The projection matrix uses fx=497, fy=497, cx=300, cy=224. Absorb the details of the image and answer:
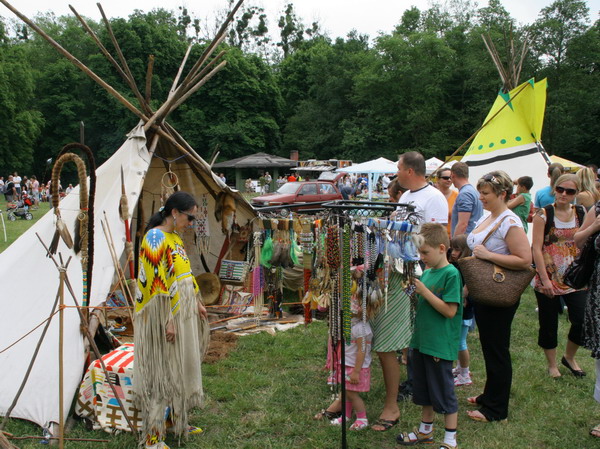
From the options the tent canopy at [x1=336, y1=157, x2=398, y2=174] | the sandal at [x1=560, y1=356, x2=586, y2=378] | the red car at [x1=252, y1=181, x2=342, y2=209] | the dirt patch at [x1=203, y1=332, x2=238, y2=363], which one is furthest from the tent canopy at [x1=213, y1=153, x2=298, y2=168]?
the sandal at [x1=560, y1=356, x2=586, y2=378]

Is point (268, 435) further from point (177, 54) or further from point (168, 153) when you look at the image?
point (177, 54)

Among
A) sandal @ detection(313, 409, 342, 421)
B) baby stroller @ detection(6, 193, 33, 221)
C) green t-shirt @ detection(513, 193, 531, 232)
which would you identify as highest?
green t-shirt @ detection(513, 193, 531, 232)

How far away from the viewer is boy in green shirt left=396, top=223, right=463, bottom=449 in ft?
10.1

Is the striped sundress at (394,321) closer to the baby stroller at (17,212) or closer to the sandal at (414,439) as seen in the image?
the sandal at (414,439)

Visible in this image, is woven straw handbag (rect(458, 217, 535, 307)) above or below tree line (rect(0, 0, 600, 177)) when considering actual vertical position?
below

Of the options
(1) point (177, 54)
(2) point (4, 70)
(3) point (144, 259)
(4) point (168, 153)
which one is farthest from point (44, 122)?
(3) point (144, 259)

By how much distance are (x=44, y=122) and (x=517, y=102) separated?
33750mm

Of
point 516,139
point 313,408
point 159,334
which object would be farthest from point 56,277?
point 516,139

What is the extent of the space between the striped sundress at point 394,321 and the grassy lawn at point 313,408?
0.67 meters

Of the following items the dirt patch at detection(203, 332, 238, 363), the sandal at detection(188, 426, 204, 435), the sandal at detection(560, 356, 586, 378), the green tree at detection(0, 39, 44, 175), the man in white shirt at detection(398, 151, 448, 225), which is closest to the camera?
the sandal at detection(188, 426, 204, 435)

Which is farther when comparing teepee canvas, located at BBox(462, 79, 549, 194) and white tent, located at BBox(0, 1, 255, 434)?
teepee canvas, located at BBox(462, 79, 549, 194)

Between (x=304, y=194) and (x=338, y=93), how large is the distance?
1005 inches

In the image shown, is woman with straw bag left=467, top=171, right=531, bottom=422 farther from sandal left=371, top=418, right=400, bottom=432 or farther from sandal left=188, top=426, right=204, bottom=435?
sandal left=188, top=426, right=204, bottom=435

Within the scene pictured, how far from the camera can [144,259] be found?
10.2 feet
